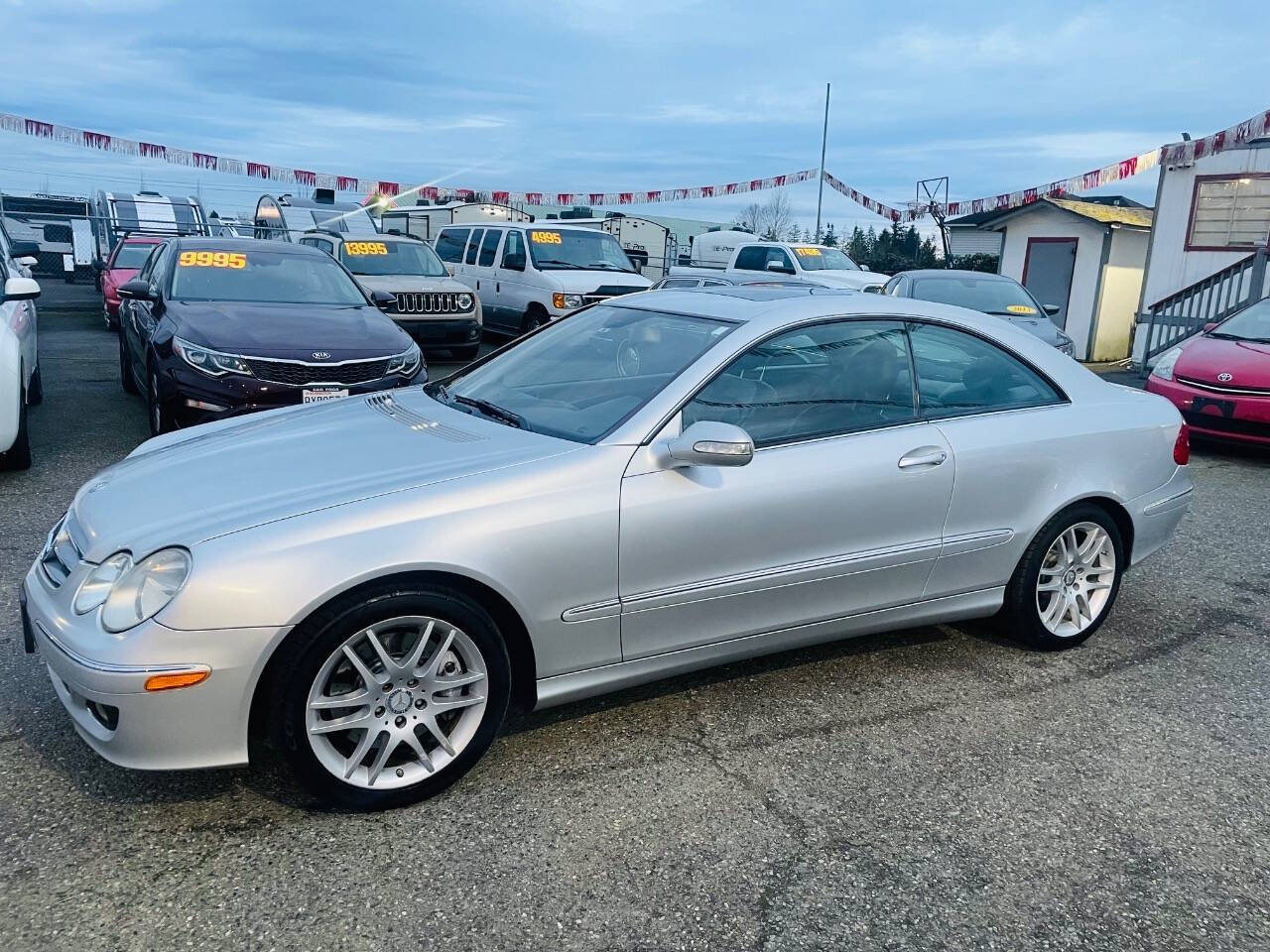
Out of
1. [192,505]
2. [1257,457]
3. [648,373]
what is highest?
[648,373]

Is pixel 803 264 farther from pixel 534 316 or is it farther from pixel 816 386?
pixel 816 386

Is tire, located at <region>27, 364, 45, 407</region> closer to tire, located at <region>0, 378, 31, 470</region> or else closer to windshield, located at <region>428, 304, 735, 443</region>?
tire, located at <region>0, 378, 31, 470</region>

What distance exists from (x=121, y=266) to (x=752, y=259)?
10.0 meters

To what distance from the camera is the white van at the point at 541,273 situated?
43.9ft

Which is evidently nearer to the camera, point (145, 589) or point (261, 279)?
point (145, 589)

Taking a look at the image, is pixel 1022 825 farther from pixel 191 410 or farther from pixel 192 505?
pixel 191 410

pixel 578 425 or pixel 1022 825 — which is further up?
pixel 578 425

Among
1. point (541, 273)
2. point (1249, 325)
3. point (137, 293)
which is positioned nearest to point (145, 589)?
point (137, 293)

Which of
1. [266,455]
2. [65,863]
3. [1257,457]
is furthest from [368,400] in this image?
[1257,457]

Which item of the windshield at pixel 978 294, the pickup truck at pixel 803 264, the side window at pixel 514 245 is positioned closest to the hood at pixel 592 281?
the side window at pixel 514 245

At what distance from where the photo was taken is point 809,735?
3.52m

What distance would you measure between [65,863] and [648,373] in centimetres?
228

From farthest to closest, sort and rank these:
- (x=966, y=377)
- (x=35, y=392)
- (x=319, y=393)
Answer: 1. (x=35, y=392)
2. (x=319, y=393)
3. (x=966, y=377)

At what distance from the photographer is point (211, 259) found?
8.19 metres
